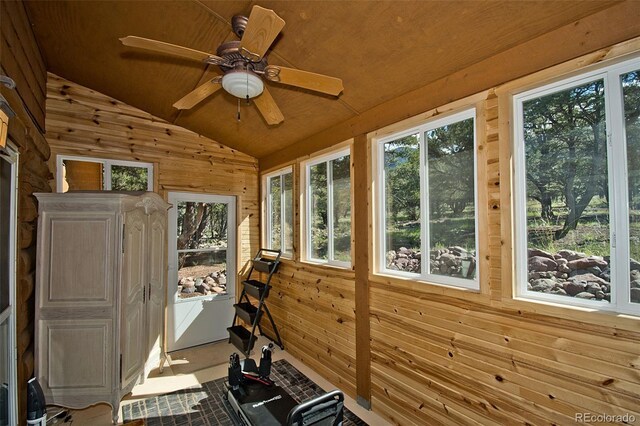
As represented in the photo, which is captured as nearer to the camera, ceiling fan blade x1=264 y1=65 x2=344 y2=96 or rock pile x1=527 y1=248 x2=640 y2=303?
rock pile x1=527 y1=248 x2=640 y2=303

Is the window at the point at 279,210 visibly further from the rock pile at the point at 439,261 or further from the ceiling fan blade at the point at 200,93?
the ceiling fan blade at the point at 200,93

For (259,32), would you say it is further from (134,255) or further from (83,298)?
(83,298)

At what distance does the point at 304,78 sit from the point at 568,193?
1.59m

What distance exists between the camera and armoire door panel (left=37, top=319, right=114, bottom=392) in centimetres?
242

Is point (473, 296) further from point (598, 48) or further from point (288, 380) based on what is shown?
point (288, 380)

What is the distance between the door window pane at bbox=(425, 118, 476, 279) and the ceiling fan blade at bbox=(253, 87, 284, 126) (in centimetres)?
117

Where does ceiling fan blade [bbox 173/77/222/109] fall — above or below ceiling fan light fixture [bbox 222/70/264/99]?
above

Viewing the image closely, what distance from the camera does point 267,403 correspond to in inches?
88.8

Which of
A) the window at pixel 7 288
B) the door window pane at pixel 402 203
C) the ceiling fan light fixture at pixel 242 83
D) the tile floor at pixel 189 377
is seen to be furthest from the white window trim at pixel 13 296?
the door window pane at pixel 402 203

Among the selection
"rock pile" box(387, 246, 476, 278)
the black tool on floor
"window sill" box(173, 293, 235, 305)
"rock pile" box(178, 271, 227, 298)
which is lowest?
the black tool on floor

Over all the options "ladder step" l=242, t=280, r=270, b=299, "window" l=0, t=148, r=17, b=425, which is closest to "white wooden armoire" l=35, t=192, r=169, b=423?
"window" l=0, t=148, r=17, b=425

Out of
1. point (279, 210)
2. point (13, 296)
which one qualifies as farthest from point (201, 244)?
point (13, 296)

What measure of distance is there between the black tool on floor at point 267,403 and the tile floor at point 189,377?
2.51 ft

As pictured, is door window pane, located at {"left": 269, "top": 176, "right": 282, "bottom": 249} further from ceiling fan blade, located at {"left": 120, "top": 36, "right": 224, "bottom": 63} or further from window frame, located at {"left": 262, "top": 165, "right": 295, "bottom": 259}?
ceiling fan blade, located at {"left": 120, "top": 36, "right": 224, "bottom": 63}
